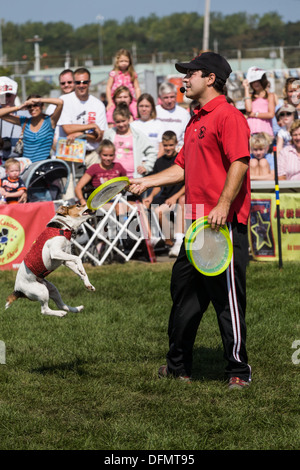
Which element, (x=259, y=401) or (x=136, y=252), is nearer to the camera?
(x=259, y=401)

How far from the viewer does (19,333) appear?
7.48 meters

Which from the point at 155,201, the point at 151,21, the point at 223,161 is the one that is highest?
the point at 151,21

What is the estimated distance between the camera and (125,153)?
11.4m

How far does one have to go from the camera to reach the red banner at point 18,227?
35.0 feet

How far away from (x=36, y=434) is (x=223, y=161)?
2.36m

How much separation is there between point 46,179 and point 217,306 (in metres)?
5.90

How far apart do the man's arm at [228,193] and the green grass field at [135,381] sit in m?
1.35

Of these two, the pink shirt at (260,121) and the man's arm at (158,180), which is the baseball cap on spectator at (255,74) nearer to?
the pink shirt at (260,121)

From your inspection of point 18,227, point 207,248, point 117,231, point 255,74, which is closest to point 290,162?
point 255,74

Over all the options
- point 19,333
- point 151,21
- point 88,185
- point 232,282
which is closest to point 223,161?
point 232,282

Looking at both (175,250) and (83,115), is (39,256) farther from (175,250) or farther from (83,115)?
(83,115)

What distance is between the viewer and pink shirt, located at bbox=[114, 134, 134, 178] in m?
11.4

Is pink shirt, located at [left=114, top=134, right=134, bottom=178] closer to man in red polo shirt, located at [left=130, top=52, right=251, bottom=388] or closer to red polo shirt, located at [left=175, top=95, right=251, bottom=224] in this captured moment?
man in red polo shirt, located at [left=130, top=52, right=251, bottom=388]

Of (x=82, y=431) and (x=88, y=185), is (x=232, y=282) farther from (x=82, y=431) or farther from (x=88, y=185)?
(x=88, y=185)
